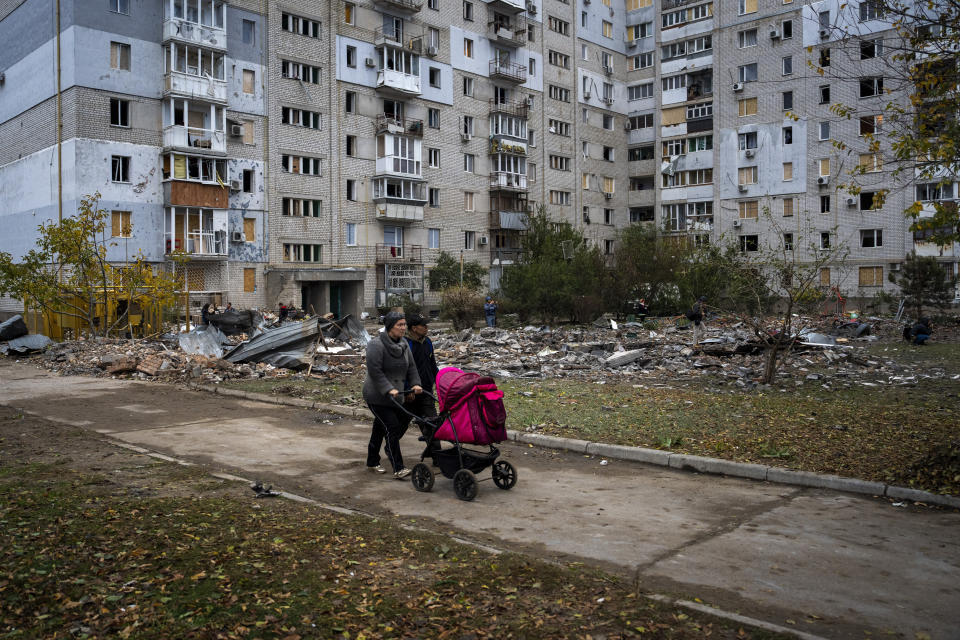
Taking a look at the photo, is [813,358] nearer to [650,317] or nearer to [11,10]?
[650,317]

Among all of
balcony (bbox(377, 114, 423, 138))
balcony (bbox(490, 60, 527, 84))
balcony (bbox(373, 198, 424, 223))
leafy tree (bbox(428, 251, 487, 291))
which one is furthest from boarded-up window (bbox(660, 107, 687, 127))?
balcony (bbox(373, 198, 424, 223))

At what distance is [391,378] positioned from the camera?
26.0 feet

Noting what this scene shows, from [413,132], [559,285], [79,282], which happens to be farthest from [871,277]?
[79,282]

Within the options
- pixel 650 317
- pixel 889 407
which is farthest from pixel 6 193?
pixel 889 407

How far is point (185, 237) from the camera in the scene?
3766cm

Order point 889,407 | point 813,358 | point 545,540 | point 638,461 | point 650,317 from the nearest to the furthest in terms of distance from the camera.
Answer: point 545,540
point 638,461
point 889,407
point 813,358
point 650,317

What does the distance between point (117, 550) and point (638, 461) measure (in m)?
5.86

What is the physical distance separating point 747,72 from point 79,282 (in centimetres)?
4499

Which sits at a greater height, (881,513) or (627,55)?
(627,55)

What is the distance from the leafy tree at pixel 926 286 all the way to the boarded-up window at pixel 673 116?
28.9 meters

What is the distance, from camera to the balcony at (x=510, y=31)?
2055 inches

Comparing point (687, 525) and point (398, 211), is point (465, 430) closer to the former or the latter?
point (687, 525)

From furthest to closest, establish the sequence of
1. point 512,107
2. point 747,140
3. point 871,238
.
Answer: point 512,107
point 747,140
point 871,238

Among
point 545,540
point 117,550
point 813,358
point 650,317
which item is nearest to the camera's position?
point 117,550
